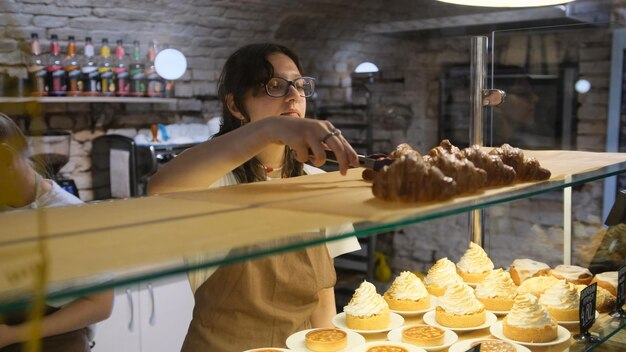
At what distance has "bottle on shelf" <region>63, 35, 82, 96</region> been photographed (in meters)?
4.79

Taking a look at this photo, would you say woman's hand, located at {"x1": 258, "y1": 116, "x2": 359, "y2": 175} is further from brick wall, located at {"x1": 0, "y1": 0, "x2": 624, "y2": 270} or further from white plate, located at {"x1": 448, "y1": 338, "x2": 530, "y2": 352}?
brick wall, located at {"x1": 0, "y1": 0, "x2": 624, "y2": 270}

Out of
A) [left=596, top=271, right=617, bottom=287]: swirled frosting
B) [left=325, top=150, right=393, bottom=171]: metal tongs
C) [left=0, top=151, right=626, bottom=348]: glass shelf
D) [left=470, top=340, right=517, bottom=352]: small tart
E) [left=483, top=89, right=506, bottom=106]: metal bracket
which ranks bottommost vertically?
[left=470, top=340, right=517, bottom=352]: small tart

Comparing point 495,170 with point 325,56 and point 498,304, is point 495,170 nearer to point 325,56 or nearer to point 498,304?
point 498,304

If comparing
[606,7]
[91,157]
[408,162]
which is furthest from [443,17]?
[408,162]

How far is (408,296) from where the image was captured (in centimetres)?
179

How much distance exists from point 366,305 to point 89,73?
3.89 metres

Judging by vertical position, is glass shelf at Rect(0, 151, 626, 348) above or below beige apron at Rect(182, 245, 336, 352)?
above

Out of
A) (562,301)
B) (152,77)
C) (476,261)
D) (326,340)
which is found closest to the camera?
(326,340)

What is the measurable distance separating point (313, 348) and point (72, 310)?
2.49ft

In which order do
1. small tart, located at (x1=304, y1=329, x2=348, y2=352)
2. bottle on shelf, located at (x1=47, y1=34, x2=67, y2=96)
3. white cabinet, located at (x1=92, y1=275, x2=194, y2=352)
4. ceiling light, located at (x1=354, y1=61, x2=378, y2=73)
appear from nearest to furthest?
1. small tart, located at (x1=304, y1=329, x2=348, y2=352)
2. white cabinet, located at (x1=92, y1=275, x2=194, y2=352)
3. bottle on shelf, located at (x1=47, y1=34, x2=67, y2=96)
4. ceiling light, located at (x1=354, y1=61, x2=378, y2=73)

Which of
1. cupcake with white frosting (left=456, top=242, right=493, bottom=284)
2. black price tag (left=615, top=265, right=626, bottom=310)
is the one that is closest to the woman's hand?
cupcake with white frosting (left=456, top=242, right=493, bottom=284)

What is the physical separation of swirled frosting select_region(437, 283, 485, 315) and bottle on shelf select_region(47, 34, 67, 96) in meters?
3.84

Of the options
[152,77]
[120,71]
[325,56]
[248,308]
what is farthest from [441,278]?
[325,56]

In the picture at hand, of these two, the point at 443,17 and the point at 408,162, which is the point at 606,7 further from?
the point at 408,162
